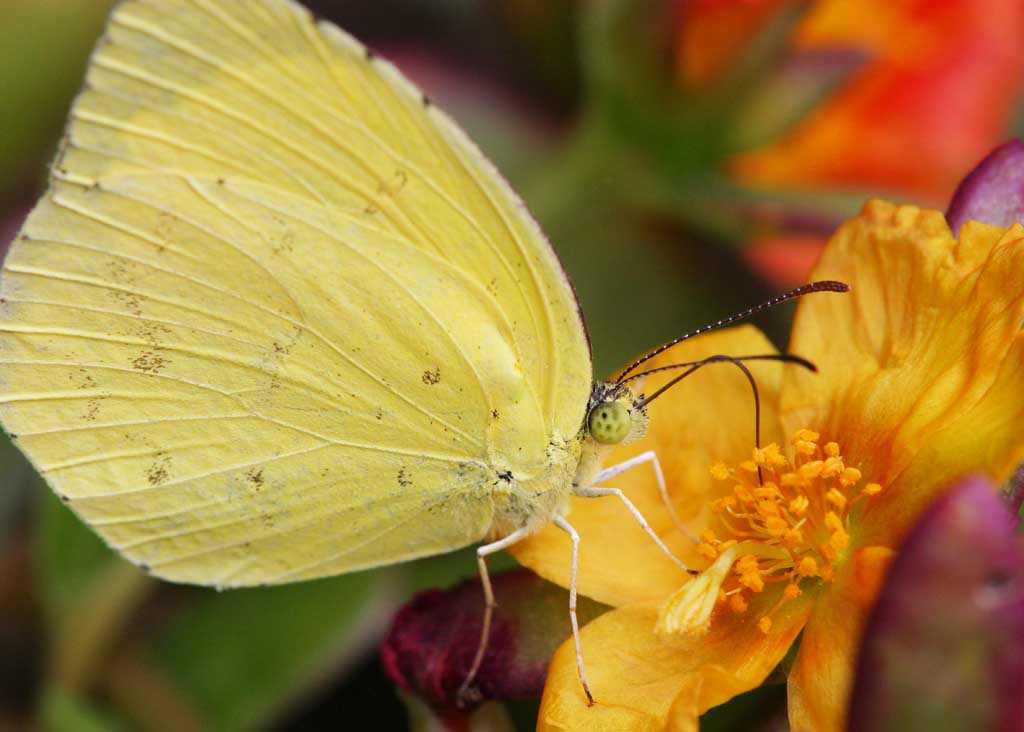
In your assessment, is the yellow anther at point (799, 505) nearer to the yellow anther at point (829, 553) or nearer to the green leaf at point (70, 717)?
the yellow anther at point (829, 553)

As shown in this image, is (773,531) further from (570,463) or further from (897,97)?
(897,97)

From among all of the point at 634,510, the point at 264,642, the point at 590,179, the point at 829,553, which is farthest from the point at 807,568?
the point at 590,179

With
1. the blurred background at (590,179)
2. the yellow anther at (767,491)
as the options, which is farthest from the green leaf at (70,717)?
the yellow anther at (767,491)

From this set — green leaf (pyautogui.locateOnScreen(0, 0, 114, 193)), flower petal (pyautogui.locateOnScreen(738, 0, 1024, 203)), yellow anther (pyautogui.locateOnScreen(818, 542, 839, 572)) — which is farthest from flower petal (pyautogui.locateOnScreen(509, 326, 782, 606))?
green leaf (pyautogui.locateOnScreen(0, 0, 114, 193))

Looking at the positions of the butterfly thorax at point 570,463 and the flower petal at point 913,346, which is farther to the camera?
the butterfly thorax at point 570,463

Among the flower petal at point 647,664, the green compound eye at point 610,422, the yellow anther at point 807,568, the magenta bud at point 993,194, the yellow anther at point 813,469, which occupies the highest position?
the magenta bud at point 993,194
